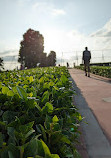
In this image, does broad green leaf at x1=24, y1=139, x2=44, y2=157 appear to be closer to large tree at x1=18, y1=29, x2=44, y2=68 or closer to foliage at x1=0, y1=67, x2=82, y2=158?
foliage at x1=0, y1=67, x2=82, y2=158

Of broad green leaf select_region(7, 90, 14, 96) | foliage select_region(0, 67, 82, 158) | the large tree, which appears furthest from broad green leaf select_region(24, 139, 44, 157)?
the large tree

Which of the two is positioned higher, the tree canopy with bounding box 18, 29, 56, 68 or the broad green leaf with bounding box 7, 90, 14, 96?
the tree canopy with bounding box 18, 29, 56, 68

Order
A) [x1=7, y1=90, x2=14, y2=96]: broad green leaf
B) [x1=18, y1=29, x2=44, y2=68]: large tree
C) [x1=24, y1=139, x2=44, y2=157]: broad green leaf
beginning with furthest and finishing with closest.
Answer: [x1=18, y1=29, x2=44, y2=68]: large tree → [x1=7, y1=90, x2=14, y2=96]: broad green leaf → [x1=24, y1=139, x2=44, y2=157]: broad green leaf

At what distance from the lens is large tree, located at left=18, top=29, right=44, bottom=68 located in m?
37.5

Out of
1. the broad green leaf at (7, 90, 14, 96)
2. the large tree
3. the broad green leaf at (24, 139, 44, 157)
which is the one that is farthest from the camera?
the large tree

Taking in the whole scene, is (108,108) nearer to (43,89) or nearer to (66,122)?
(43,89)

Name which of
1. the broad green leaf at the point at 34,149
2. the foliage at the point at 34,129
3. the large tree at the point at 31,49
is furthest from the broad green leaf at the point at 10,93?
the large tree at the point at 31,49

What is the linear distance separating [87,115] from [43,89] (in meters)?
1.74

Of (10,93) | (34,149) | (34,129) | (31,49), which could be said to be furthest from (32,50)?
(34,149)

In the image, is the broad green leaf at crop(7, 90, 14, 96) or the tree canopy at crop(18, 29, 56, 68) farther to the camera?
the tree canopy at crop(18, 29, 56, 68)

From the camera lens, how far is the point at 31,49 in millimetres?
39000

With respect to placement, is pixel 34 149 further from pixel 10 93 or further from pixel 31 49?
pixel 31 49

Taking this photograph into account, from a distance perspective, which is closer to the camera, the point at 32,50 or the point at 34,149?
the point at 34,149

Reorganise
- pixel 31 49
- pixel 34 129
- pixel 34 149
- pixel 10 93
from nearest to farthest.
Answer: pixel 34 149
pixel 34 129
pixel 10 93
pixel 31 49
